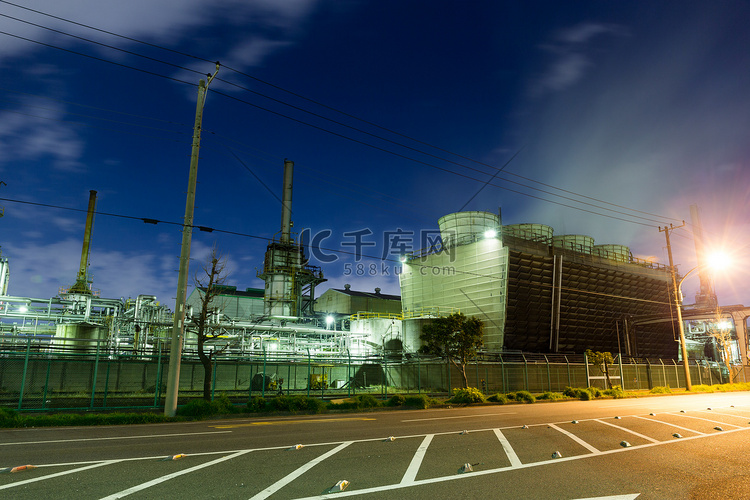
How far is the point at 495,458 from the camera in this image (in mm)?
8328

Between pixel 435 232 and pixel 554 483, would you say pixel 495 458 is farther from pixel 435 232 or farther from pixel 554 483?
pixel 435 232

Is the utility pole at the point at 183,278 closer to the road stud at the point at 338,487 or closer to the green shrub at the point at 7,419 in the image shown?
the green shrub at the point at 7,419

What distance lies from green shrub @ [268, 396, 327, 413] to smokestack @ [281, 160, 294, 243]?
35.1m

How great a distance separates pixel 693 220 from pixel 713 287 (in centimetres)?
1254

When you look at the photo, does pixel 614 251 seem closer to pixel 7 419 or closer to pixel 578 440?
pixel 578 440

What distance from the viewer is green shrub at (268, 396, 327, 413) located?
19.9 m

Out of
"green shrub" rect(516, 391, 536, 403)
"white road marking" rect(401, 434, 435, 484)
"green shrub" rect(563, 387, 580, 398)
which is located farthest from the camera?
"green shrub" rect(563, 387, 580, 398)

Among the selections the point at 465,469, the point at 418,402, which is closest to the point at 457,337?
the point at 418,402

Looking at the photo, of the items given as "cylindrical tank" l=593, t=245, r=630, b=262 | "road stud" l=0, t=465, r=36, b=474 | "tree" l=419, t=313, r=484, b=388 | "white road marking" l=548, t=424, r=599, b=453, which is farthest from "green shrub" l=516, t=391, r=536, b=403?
"cylindrical tank" l=593, t=245, r=630, b=262

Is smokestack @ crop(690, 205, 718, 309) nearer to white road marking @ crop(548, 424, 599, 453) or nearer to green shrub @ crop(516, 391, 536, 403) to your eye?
green shrub @ crop(516, 391, 536, 403)

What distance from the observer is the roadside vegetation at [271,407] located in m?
15.0

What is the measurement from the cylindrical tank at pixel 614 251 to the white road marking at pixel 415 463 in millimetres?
63347

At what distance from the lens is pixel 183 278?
17.3 meters

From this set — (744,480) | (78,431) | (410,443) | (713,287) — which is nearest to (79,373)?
(78,431)
